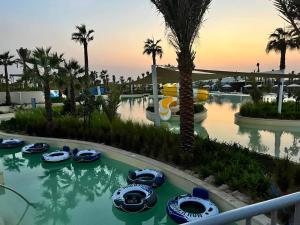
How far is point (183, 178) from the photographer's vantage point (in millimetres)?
7547

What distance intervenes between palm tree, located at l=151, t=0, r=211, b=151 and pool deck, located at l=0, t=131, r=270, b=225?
109 centimetres

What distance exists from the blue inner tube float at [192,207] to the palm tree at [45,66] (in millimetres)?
10337

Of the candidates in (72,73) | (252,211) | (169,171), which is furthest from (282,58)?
(252,211)

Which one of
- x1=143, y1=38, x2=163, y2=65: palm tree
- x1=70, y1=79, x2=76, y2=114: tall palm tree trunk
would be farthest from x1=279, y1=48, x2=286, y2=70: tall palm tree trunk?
x1=143, y1=38, x2=163, y2=65: palm tree

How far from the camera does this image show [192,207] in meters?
6.29

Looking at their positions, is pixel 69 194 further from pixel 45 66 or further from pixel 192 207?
pixel 45 66

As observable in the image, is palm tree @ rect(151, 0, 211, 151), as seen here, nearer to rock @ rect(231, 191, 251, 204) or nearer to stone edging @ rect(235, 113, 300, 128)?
rock @ rect(231, 191, 251, 204)

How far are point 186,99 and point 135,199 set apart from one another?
355 cm

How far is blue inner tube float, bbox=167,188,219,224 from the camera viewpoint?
5.70 metres

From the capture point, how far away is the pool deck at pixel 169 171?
590 centimetres

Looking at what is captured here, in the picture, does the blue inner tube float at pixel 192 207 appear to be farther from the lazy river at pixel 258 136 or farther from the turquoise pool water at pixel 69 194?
the lazy river at pixel 258 136

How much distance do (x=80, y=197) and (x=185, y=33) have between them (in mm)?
5391

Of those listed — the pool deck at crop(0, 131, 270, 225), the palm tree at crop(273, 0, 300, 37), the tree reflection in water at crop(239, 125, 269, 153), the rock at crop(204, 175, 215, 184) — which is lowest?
the tree reflection in water at crop(239, 125, 269, 153)

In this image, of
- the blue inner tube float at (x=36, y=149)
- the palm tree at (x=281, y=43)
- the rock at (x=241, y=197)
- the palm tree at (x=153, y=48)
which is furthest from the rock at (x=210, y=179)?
the palm tree at (x=153, y=48)
